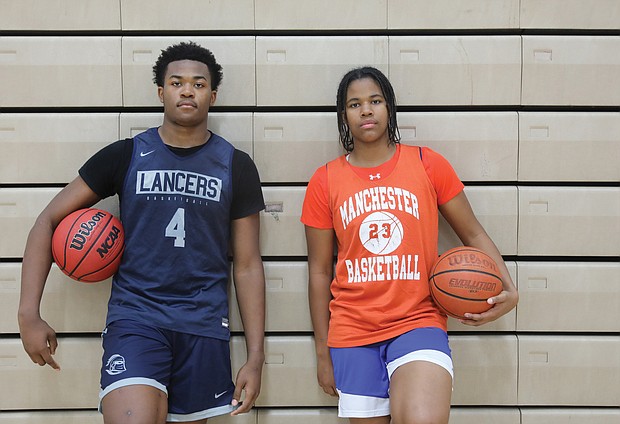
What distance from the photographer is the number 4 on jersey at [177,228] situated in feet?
8.79

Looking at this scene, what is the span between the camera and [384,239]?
104 inches

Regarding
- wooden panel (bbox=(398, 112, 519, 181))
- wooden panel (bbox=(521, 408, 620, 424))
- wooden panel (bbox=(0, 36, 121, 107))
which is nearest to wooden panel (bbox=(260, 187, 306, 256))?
wooden panel (bbox=(398, 112, 519, 181))

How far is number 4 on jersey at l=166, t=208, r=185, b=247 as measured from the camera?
2.68m

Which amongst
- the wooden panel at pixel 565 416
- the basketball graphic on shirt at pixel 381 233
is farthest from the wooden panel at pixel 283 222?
the wooden panel at pixel 565 416

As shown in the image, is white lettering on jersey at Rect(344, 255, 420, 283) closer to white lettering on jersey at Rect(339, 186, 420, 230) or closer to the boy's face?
white lettering on jersey at Rect(339, 186, 420, 230)

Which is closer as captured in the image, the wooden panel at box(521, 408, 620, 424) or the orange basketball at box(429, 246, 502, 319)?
the orange basketball at box(429, 246, 502, 319)

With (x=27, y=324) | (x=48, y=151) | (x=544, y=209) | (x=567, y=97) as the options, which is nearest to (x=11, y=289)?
(x=27, y=324)

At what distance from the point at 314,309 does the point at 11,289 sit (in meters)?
1.74

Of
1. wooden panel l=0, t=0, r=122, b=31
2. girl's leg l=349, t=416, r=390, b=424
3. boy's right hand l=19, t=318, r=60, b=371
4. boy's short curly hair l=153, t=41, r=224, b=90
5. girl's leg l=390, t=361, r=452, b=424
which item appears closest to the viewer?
girl's leg l=390, t=361, r=452, b=424

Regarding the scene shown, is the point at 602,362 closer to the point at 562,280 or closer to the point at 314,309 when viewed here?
the point at 562,280

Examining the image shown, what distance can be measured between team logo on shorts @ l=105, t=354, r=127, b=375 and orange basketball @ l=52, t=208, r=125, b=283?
0.43 metres

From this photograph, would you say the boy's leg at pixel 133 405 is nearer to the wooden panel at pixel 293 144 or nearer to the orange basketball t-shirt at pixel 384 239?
the orange basketball t-shirt at pixel 384 239

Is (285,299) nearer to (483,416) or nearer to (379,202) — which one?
(379,202)

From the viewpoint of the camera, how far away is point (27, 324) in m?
2.65
